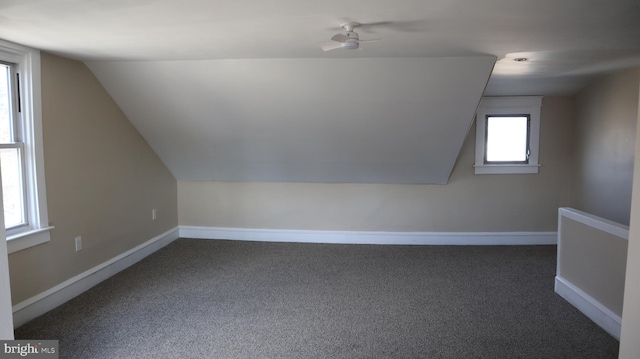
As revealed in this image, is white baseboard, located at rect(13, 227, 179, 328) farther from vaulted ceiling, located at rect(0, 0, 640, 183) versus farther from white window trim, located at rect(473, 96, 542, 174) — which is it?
white window trim, located at rect(473, 96, 542, 174)

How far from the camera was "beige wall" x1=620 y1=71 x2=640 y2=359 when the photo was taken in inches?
70.6

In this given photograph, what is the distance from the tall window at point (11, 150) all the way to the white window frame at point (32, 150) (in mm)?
32

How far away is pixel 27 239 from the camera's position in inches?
120

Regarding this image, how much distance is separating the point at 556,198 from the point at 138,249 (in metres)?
5.03

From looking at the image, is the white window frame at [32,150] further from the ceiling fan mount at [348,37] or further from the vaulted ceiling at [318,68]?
the ceiling fan mount at [348,37]

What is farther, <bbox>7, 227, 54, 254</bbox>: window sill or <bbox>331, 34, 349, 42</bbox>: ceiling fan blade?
<bbox>7, 227, 54, 254</bbox>: window sill

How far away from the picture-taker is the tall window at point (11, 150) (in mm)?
2982

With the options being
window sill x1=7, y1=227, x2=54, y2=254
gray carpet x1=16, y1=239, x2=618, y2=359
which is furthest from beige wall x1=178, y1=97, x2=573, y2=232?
window sill x1=7, y1=227, x2=54, y2=254

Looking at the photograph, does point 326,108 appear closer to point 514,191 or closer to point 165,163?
point 165,163

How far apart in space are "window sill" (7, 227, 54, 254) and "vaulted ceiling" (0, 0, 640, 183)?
1.36 metres

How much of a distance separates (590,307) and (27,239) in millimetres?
4234

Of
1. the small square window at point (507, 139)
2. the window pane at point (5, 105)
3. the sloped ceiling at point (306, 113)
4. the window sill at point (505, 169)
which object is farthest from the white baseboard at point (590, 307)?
the window pane at point (5, 105)

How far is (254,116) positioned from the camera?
4184 millimetres

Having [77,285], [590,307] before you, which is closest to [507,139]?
[590,307]
